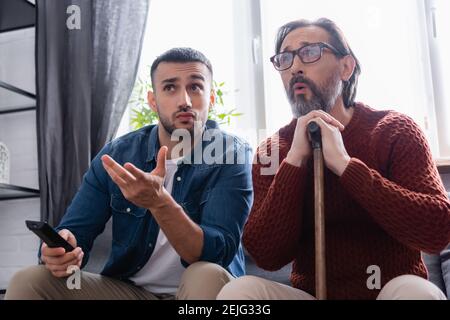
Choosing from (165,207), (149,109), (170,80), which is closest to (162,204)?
(165,207)

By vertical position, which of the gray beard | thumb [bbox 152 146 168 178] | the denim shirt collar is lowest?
thumb [bbox 152 146 168 178]

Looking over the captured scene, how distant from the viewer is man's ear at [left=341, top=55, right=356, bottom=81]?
4.65 feet

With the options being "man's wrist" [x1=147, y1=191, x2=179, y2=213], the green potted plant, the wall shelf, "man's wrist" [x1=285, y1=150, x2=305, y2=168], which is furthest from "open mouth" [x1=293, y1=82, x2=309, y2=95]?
the wall shelf

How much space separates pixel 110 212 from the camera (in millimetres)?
1535

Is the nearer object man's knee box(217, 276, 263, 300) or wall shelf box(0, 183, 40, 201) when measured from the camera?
man's knee box(217, 276, 263, 300)

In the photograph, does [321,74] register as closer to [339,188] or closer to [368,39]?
[339,188]

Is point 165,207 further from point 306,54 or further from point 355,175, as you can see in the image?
point 306,54

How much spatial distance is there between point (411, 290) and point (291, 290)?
0.26 metres

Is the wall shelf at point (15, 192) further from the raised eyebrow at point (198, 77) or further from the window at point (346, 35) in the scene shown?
the raised eyebrow at point (198, 77)

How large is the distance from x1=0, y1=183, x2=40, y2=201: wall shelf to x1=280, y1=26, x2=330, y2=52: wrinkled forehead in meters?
1.41

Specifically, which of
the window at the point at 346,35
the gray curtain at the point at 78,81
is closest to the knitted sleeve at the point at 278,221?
the window at the point at 346,35

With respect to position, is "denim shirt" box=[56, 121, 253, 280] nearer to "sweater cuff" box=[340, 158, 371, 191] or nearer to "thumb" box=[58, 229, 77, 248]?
"thumb" box=[58, 229, 77, 248]
